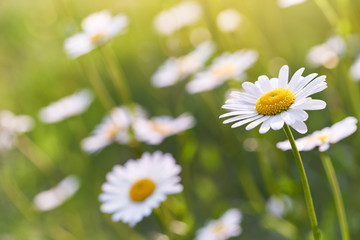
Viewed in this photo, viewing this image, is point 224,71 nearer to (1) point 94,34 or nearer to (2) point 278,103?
(1) point 94,34

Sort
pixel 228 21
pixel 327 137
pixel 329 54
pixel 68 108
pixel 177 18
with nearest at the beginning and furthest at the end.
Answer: pixel 327 137
pixel 329 54
pixel 228 21
pixel 68 108
pixel 177 18

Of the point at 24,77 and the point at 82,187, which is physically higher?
the point at 24,77

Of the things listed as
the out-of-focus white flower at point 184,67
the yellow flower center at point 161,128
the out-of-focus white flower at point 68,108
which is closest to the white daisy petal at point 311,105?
the yellow flower center at point 161,128

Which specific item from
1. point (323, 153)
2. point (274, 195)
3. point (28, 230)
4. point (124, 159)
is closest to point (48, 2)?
point (124, 159)

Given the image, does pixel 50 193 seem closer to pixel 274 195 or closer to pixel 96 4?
pixel 274 195

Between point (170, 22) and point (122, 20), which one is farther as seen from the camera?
point (170, 22)

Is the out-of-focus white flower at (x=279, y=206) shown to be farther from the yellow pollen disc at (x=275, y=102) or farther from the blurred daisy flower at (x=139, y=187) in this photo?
the yellow pollen disc at (x=275, y=102)

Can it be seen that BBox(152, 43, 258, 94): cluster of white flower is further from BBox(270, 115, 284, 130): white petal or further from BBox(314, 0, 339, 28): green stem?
BBox(270, 115, 284, 130): white petal

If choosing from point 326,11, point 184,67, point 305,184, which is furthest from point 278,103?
point 184,67
